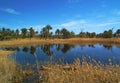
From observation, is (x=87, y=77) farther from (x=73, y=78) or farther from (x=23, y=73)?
(x=23, y=73)

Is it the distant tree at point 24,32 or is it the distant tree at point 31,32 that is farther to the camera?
the distant tree at point 31,32

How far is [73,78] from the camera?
5934 mm

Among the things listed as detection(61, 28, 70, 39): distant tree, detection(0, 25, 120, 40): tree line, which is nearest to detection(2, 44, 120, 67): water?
detection(0, 25, 120, 40): tree line

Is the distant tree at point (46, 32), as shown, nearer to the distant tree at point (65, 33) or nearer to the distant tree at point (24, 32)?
the distant tree at point (65, 33)

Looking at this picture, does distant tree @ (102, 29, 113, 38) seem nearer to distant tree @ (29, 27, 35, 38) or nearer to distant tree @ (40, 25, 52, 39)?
distant tree @ (40, 25, 52, 39)

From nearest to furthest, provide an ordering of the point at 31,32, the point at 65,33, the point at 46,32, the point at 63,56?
the point at 63,56, the point at 31,32, the point at 46,32, the point at 65,33

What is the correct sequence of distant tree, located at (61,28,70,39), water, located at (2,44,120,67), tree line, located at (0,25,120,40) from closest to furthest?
water, located at (2,44,120,67) < tree line, located at (0,25,120,40) < distant tree, located at (61,28,70,39)

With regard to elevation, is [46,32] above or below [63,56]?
above

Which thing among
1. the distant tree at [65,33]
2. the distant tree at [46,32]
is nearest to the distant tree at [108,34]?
the distant tree at [65,33]

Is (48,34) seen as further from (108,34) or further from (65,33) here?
(108,34)

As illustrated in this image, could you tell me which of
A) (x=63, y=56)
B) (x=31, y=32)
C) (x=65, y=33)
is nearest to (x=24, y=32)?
(x=31, y=32)

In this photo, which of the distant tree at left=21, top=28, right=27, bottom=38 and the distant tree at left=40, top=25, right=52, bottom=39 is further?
the distant tree at left=40, top=25, right=52, bottom=39

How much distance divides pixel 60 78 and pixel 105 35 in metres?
65.1

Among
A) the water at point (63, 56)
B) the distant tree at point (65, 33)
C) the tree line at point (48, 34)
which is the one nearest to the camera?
the water at point (63, 56)
